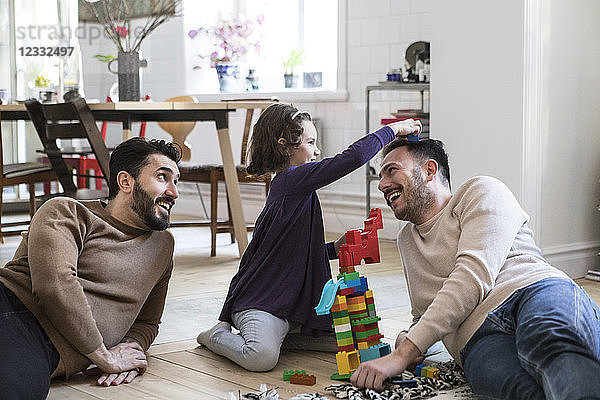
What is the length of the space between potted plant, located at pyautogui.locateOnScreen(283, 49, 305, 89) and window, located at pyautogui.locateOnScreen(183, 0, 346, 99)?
33 millimetres

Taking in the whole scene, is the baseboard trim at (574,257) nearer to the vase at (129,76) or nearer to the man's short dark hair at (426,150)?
the man's short dark hair at (426,150)

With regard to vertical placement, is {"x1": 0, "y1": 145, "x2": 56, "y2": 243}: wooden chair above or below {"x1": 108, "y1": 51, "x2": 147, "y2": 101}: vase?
below

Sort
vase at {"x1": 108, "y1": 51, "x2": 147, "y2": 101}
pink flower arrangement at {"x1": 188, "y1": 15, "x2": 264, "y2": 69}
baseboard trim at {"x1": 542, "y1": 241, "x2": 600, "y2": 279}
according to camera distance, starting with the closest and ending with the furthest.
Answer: baseboard trim at {"x1": 542, "y1": 241, "x2": 600, "y2": 279}, vase at {"x1": 108, "y1": 51, "x2": 147, "y2": 101}, pink flower arrangement at {"x1": 188, "y1": 15, "x2": 264, "y2": 69}

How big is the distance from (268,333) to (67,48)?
607 centimetres

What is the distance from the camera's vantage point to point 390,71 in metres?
5.21

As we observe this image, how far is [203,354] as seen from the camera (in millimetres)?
2779

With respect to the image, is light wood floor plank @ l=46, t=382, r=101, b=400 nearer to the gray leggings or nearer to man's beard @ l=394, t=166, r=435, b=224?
the gray leggings

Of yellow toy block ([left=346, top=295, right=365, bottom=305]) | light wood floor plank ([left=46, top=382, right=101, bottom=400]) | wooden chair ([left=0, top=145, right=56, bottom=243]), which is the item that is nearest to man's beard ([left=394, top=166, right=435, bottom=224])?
yellow toy block ([left=346, top=295, right=365, bottom=305])

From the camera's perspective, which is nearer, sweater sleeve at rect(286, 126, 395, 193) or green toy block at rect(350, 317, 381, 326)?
green toy block at rect(350, 317, 381, 326)

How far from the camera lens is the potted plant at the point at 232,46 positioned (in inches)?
265

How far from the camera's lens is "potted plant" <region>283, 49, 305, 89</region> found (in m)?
6.35

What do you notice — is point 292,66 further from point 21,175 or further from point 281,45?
point 21,175

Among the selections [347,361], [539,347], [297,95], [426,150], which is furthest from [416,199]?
[297,95]

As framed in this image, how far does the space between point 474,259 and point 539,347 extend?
1.20 ft
